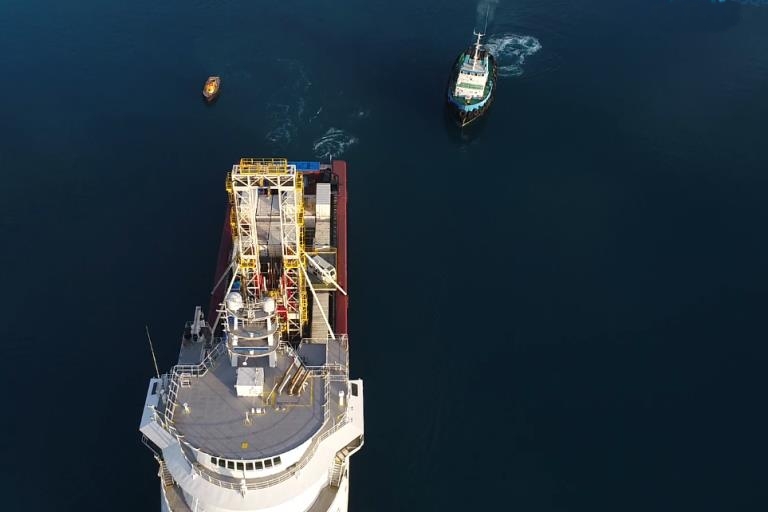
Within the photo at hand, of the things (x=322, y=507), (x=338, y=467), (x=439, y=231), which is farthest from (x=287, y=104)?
(x=322, y=507)

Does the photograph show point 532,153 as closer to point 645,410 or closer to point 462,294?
point 462,294

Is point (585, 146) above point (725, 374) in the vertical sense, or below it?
above

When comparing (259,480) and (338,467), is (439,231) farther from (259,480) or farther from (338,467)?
(259,480)

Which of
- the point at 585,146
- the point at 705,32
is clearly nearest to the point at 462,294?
the point at 585,146

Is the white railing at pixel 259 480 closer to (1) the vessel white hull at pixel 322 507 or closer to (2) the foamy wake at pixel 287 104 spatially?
(1) the vessel white hull at pixel 322 507

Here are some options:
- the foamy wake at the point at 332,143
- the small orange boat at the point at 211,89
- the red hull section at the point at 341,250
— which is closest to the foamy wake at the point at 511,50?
the foamy wake at the point at 332,143

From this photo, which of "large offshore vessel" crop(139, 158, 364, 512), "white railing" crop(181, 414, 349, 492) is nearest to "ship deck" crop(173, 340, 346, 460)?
"large offshore vessel" crop(139, 158, 364, 512)

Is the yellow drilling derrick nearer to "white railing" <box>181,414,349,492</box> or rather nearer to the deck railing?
the deck railing
